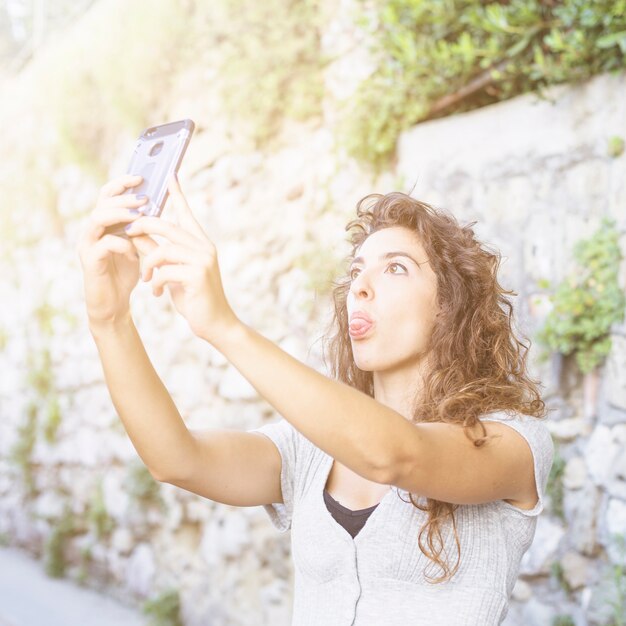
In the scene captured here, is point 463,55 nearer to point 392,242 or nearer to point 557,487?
point 557,487

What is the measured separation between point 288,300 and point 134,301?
4.02 feet

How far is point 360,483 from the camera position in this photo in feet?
5.43

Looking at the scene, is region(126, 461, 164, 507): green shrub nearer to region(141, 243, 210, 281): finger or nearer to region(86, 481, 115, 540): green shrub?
region(86, 481, 115, 540): green shrub

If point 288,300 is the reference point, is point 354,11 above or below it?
above

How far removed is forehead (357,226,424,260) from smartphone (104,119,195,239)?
17.2 inches

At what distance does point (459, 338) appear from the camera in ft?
5.47

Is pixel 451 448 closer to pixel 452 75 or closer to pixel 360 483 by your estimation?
pixel 360 483

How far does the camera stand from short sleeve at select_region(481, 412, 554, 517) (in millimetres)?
1517

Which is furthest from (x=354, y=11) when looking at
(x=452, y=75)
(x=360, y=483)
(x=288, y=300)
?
(x=360, y=483)

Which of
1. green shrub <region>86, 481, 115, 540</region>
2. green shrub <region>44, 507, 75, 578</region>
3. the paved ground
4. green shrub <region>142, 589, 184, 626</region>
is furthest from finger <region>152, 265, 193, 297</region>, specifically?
green shrub <region>44, 507, 75, 578</region>

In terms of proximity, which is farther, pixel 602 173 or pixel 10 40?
pixel 10 40

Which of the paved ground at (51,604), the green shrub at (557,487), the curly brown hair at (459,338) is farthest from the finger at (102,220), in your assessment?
the paved ground at (51,604)

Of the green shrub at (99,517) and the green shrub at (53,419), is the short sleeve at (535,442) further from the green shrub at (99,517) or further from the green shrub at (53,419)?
the green shrub at (53,419)

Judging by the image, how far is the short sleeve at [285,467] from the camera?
1762 millimetres
